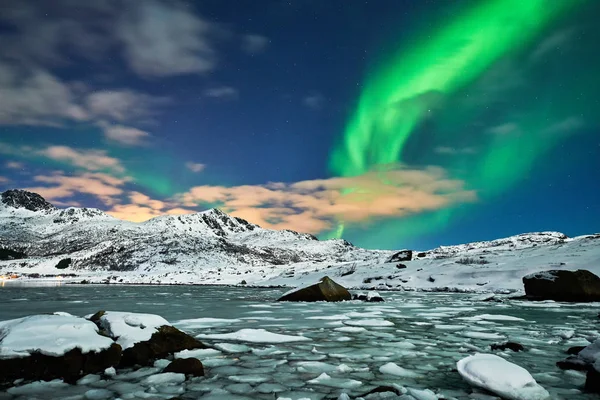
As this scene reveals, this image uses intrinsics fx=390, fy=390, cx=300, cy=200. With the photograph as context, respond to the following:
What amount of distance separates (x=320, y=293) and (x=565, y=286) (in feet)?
29.8

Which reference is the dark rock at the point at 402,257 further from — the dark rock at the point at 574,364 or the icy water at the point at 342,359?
the dark rock at the point at 574,364

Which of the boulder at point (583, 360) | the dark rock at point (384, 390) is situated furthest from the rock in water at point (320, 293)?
the dark rock at point (384, 390)

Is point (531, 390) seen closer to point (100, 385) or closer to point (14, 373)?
point (100, 385)

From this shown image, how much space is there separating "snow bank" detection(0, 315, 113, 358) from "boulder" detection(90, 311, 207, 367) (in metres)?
0.26

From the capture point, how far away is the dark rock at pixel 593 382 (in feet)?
11.3

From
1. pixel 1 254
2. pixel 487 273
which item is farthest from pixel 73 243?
pixel 487 273

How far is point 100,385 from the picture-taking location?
3.63 metres

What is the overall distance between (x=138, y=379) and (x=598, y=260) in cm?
2138

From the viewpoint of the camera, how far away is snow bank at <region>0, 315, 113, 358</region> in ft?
12.6

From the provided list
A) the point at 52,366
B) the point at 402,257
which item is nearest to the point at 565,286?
the point at 52,366

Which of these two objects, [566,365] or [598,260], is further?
[598,260]

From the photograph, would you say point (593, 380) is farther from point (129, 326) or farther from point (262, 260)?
point (262, 260)

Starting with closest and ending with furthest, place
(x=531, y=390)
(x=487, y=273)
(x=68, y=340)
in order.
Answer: (x=531, y=390) → (x=68, y=340) → (x=487, y=273)

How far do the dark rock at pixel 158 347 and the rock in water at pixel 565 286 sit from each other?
46.7ft
